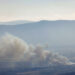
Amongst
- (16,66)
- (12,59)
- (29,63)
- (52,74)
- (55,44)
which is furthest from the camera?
(55,44)

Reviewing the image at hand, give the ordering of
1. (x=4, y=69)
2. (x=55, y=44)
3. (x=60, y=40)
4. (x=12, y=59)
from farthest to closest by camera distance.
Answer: (x=60, y=40)
(x=55, y=44)
(x=12, y=59)
(x=4, y=69)

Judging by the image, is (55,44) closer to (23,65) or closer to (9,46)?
(9,46)

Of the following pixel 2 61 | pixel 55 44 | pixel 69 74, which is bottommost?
pixel 69 74

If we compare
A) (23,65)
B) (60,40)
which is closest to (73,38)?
(60,40)

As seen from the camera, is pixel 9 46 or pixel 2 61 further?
pixel 9 46

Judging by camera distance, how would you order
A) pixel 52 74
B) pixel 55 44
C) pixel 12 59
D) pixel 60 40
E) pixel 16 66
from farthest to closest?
pixel 60 40
pixel 55 44
pixel 12 59
pixel 16 66
pixel 52 74

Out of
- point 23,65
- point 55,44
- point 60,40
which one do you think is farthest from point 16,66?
point 60,40

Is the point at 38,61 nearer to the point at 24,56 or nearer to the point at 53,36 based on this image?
the point at 24,56

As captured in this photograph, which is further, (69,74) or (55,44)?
(55,44)

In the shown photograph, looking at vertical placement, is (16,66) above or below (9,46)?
below
